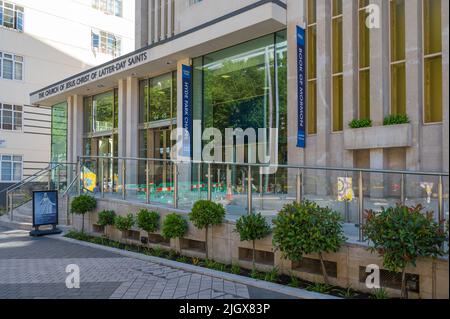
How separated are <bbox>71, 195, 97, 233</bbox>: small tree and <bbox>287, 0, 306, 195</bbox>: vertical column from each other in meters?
6.28

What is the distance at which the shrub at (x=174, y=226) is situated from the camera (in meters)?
9.13

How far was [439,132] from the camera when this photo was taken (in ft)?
32.7

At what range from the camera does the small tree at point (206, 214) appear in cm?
854

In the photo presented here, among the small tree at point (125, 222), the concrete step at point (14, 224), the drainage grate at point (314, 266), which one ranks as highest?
the small tree at point (125, 222)

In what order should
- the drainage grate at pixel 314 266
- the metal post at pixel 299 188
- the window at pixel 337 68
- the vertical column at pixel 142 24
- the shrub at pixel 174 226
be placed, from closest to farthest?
the drainage grate at pixel 314 266
the metal post at pixel 299 188
the shrub at pixel 174 226
the window at pixel 337 68
the vertical column at pixel 142 24

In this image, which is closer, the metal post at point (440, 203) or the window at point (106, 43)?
the metal post at point (440, 203)

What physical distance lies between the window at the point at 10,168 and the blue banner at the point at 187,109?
51.6 ft

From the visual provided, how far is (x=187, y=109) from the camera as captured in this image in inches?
642

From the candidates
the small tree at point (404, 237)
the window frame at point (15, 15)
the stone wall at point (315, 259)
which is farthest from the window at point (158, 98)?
the small tree at point (404, 237)

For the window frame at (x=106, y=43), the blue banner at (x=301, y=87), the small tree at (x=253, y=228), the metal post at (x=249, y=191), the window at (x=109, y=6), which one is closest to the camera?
the small tree at (x=253, y=228)

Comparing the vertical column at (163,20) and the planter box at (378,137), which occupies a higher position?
the vertical column at (163,20)

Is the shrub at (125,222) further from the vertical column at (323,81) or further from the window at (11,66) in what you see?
the window at (11,66)

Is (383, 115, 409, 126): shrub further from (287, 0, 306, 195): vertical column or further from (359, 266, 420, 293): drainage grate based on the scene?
(359, 266, 420, 293): drainage grate
